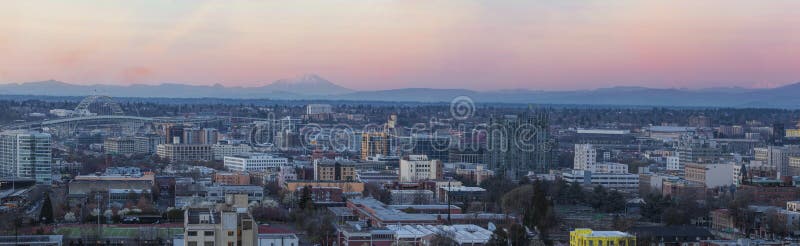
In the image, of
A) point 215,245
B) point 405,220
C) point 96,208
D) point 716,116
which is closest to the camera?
point 215,245

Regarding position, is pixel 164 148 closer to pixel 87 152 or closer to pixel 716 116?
pixel 87 152

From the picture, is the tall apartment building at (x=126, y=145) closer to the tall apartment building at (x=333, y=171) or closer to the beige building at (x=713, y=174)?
the tall apartment building at (x=333, y=171)

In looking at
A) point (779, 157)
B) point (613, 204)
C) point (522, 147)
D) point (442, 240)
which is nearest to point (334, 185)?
point (613, 204)

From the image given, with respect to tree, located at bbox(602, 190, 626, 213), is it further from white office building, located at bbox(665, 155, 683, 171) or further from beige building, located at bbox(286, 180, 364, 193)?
white office building, located at bbox(665, 155, 683, 171)

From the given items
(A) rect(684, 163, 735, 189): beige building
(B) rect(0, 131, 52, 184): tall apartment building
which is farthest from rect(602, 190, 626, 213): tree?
(B) rect(0, 131, 52, 184): tall apartment building

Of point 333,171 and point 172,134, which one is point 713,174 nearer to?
point 333,171

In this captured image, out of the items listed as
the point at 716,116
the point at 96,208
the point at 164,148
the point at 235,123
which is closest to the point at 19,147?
the point at 96,208
